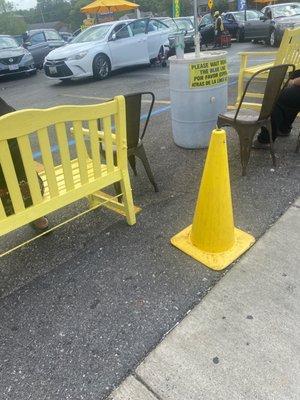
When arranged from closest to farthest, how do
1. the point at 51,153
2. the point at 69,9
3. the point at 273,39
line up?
1. the point at 51,153
2. the point at 273,39
3. the point at 69,9

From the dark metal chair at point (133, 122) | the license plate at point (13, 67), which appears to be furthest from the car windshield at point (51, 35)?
the dark metal chair at point (133, 122)

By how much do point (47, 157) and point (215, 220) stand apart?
118 centimetres

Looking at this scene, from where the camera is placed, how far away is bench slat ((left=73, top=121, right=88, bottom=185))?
2244 millimetres

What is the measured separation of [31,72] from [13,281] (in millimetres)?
12103

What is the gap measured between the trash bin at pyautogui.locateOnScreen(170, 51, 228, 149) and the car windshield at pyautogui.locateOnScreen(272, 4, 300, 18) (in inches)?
461

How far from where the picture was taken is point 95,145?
2418 millimetres

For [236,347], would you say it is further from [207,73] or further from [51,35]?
[51,35]

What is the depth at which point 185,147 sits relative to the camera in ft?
14.3

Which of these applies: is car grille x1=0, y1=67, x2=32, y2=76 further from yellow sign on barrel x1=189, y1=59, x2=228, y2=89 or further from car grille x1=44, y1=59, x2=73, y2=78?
yellow sign on barrel x1=189, y1=59, x2=228, y2=89

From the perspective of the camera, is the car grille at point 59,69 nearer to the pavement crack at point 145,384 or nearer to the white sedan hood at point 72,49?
the white sedan hood at point 72,49

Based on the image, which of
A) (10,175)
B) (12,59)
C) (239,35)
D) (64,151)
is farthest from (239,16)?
(10,175)

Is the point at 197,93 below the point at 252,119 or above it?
above

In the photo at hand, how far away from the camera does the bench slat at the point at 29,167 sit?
1976 mm

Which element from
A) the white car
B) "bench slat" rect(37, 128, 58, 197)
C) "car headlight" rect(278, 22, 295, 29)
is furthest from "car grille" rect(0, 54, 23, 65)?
"bench slat" rect(37, 128, 58, 197)
